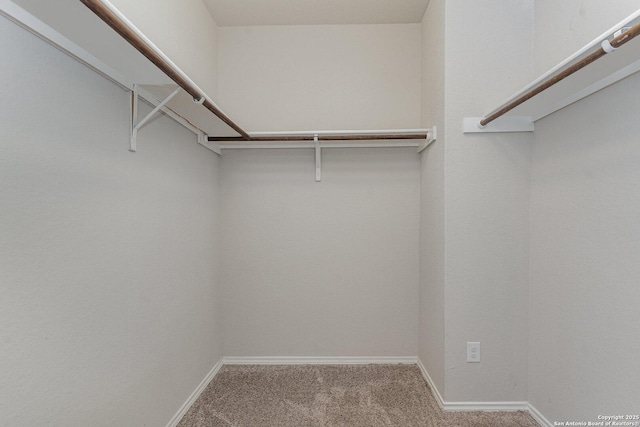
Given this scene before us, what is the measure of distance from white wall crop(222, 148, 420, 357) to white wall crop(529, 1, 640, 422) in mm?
885

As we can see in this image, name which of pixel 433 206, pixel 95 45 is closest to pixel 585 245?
pixel 433 206

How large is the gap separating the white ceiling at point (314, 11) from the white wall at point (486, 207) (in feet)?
1.67

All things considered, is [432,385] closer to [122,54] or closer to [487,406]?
[487,406]

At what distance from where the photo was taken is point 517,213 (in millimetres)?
1943

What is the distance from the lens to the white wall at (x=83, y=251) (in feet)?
3.16

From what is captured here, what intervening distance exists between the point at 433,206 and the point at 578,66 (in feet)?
3.66

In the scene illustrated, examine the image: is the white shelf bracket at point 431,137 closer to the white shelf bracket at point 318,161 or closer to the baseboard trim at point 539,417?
the white shelf bracket at point 318,161

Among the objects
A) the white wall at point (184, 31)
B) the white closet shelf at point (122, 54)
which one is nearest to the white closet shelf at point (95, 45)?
the white closet shelf at point (122, 54)

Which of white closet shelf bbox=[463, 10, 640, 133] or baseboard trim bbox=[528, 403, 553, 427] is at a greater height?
white closet shelf bbox=[463, 10, 640, 133]

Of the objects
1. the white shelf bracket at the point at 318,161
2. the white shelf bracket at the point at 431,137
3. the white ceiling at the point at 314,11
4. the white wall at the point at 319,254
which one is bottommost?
the white wall at the point at 319,254

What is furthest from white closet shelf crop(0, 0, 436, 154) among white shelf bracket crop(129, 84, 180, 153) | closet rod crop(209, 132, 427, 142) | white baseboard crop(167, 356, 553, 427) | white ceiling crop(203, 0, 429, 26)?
white baseboard crop(167, 356, 553, 427)

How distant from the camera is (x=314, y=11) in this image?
93.3 inches

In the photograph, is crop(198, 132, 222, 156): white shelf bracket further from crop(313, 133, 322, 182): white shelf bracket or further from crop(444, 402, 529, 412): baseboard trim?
crop(444, 402, 529, 412): baseboard trim

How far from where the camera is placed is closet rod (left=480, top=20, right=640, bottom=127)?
97 cm
